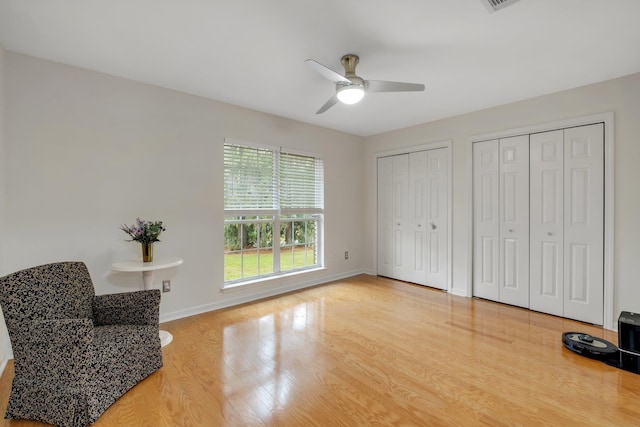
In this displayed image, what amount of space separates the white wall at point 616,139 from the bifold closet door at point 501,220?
6.1 inches

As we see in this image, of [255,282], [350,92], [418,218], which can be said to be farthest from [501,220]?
[255,282]

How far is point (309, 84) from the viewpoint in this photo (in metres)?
3.06

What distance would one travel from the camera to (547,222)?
3422mm

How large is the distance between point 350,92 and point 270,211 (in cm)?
213

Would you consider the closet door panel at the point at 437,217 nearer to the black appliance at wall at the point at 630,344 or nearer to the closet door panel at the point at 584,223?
the closet door panel at the point at 584,223

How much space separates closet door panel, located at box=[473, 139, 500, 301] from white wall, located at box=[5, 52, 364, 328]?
282 centimetres

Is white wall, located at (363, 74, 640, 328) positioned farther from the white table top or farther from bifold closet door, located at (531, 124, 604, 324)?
the white table top

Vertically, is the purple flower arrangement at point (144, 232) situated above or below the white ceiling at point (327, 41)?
below

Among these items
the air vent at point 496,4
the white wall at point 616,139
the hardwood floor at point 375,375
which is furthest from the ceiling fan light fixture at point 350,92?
the hardwood floor at point 375,375

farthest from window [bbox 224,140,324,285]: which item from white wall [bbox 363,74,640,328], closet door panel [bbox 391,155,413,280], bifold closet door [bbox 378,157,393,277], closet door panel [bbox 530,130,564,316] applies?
closet door panel [bbox 530,130,564,316]

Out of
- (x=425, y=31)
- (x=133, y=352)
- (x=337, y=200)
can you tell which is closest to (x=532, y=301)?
(x=337, y=200)

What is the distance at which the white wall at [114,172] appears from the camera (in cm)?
249

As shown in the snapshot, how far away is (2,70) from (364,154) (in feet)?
14.9

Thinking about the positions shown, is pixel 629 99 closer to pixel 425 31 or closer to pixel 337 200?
pixel 425 31
